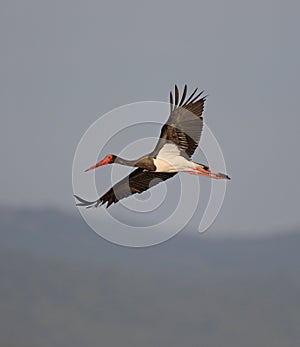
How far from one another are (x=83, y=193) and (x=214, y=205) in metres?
4.13

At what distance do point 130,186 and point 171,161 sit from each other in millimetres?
2363

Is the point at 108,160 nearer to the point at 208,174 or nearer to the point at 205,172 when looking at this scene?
the point at 205,172

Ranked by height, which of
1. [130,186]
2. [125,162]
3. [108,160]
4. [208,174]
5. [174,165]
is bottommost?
[208,174]

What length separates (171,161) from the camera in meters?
38.9

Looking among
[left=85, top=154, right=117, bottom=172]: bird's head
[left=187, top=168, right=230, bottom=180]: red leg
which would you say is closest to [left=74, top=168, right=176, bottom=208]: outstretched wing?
[left=85, top=154, right=117, bottom=172]: bird's head

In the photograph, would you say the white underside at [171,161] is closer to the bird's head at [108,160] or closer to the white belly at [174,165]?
the white belly at [174,165]

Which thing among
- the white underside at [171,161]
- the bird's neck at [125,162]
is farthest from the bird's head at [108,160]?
the white underside at [171,161]

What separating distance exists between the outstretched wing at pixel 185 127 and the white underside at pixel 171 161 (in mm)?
151

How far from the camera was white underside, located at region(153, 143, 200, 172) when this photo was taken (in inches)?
1526

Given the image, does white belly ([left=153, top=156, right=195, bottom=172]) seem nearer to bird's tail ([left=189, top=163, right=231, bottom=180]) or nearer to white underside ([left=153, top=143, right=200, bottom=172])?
white underside ([left=153, top=143, right=200, bottom=172])

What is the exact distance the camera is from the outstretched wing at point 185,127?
129ft

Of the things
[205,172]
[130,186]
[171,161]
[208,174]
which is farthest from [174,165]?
[130,186]

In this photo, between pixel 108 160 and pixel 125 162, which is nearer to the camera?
pixel 125 162

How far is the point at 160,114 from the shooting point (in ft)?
127
